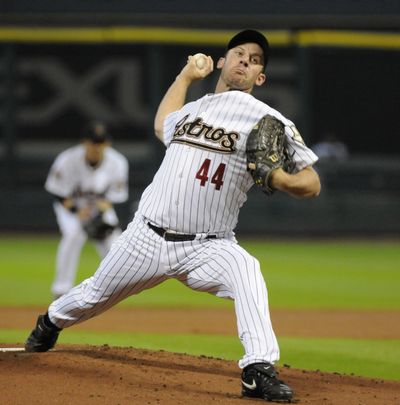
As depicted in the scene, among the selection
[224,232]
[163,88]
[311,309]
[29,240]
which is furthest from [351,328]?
[163,88]

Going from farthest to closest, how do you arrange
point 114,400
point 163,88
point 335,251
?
point 163,88, point 335,251, point 114,400

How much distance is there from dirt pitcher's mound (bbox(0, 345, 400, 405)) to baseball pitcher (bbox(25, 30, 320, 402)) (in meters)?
0.32

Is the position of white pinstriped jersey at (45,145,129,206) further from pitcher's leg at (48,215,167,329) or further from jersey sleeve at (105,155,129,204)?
pitcher's leg at (48,215,167,329)

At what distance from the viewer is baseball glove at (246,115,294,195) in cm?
482

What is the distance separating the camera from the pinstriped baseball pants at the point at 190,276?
4.88m

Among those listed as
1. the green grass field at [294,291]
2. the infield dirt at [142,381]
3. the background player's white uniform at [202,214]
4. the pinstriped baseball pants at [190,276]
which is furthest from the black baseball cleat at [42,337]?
the green grass field at [294,291]

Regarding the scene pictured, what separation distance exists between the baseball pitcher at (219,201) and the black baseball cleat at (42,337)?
0.33 m

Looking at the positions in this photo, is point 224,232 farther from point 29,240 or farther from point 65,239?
point 29,240

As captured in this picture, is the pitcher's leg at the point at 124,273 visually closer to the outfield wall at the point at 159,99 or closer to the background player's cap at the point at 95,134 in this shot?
the background player's cap at the point at 95,134

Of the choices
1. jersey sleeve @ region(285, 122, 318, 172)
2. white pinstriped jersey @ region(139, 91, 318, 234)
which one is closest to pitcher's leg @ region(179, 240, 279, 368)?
white pinstriped jersey @ region(139, 91, 318, 234)

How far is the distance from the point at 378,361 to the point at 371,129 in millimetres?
14383

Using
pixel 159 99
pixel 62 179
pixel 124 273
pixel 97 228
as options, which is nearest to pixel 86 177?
pixel 62 179

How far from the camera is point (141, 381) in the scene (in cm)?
515

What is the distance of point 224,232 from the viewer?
522 centimetres
